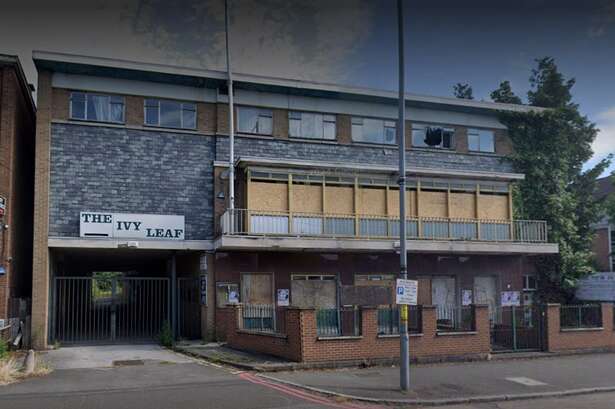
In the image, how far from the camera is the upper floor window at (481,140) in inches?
1064

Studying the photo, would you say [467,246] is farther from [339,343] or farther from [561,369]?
[339,343]

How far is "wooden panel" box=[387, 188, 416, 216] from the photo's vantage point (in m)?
23.7

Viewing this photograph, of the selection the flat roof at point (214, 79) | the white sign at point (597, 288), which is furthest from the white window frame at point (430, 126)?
the white sign at point (597, 288)

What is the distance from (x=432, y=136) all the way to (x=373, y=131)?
2725mm

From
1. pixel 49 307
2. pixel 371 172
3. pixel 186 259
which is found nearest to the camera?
pixel 49 307

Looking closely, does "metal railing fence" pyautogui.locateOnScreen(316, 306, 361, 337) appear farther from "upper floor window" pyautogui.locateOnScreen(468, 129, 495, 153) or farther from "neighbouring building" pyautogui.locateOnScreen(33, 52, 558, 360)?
"upper floor window" pyautogui.locateOnScreen(468, 129, 495, 153)

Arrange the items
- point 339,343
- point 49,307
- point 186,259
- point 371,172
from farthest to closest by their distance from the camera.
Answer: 1. point 186,259
2. point 371,172
3. point 49,307
4. point 339,343

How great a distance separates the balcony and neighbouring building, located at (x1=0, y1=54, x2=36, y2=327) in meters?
6.64

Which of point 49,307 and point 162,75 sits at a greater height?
point 162,75

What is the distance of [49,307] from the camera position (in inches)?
831

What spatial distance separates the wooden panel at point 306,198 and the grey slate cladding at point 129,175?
10.0ft

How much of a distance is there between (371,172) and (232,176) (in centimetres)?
513

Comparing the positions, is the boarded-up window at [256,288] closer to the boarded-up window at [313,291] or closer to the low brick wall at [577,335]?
the boarded-up window at [313,291]

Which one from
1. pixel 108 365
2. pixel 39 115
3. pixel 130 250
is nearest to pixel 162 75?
pixel 39 115
